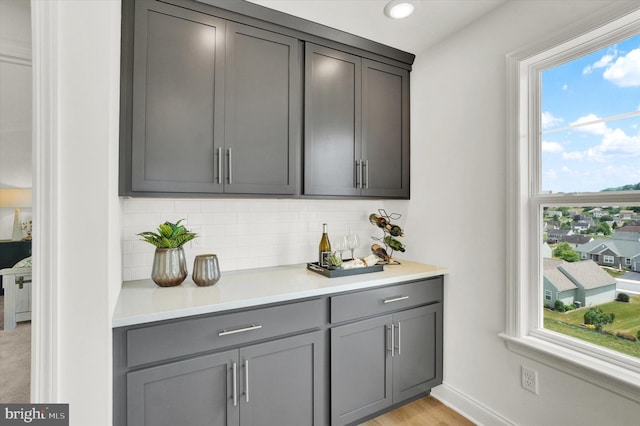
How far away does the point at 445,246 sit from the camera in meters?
2.22

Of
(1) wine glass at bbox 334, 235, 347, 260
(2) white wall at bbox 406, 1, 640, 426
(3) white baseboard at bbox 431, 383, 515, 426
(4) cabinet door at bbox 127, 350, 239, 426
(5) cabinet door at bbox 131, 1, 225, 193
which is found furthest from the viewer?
(1) wine glass at bbox 334, 235, 347, 260

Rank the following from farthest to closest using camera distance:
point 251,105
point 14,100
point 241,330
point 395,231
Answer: point 395,231 → point 251,105 → point 241,330 → point 14,100

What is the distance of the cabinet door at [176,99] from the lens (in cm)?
156

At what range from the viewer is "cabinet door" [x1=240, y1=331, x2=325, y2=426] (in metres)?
1.51

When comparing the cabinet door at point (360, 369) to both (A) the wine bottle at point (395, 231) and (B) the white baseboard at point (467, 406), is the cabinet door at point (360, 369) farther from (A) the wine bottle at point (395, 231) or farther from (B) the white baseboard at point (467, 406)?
(A) the wine bottle at point (395, 231)

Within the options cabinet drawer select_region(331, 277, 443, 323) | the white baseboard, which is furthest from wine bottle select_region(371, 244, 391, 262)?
the white baseboard

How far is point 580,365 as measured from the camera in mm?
1502

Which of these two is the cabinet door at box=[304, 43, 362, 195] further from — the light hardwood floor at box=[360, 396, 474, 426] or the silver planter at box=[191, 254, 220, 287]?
the light hardwood floor at box=[360, 396, 474, 426]

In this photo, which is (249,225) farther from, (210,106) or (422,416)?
(422,416)

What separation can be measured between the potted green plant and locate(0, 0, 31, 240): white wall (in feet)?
1.96

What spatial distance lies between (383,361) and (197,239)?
1373mm

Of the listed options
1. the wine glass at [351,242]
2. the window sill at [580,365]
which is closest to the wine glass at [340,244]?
the wine glass at [351,242]

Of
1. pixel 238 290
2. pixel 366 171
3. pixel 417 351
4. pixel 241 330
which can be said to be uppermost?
pixel 366 171

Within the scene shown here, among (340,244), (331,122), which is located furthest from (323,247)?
(331,122)
